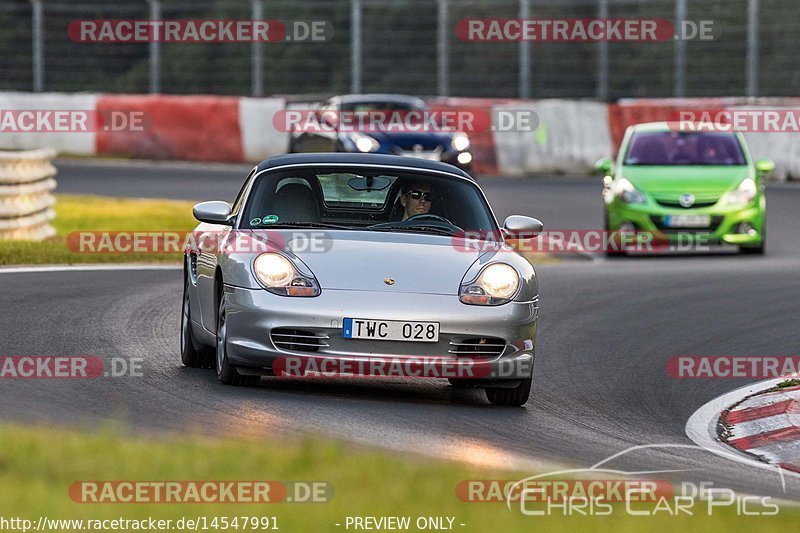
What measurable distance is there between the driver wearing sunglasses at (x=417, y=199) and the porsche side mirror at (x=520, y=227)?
49 cm

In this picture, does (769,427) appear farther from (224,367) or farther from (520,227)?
(224,367)

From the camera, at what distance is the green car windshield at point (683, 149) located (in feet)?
68.6

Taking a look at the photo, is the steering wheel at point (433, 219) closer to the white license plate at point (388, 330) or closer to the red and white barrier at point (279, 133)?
the white license plate at point (388, 330)

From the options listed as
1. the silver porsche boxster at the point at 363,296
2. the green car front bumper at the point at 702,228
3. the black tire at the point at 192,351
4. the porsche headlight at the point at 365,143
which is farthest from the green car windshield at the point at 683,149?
the black tire at the point at 192,351

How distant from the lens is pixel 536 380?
11.4m

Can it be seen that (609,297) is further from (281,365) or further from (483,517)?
(483,517)

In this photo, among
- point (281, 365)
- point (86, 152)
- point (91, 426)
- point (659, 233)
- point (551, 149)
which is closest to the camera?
point (91, 426)

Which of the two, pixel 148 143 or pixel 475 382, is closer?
pixel 475 382

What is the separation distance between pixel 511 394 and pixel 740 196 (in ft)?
34.7

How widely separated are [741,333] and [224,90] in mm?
24483

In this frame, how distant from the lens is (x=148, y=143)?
34.5m

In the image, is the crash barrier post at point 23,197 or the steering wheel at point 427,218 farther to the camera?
the crash barrier post at point 23,197

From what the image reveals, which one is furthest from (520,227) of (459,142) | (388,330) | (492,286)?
(459,142)

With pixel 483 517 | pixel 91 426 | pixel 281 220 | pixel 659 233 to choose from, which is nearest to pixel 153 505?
pixel 483 517
